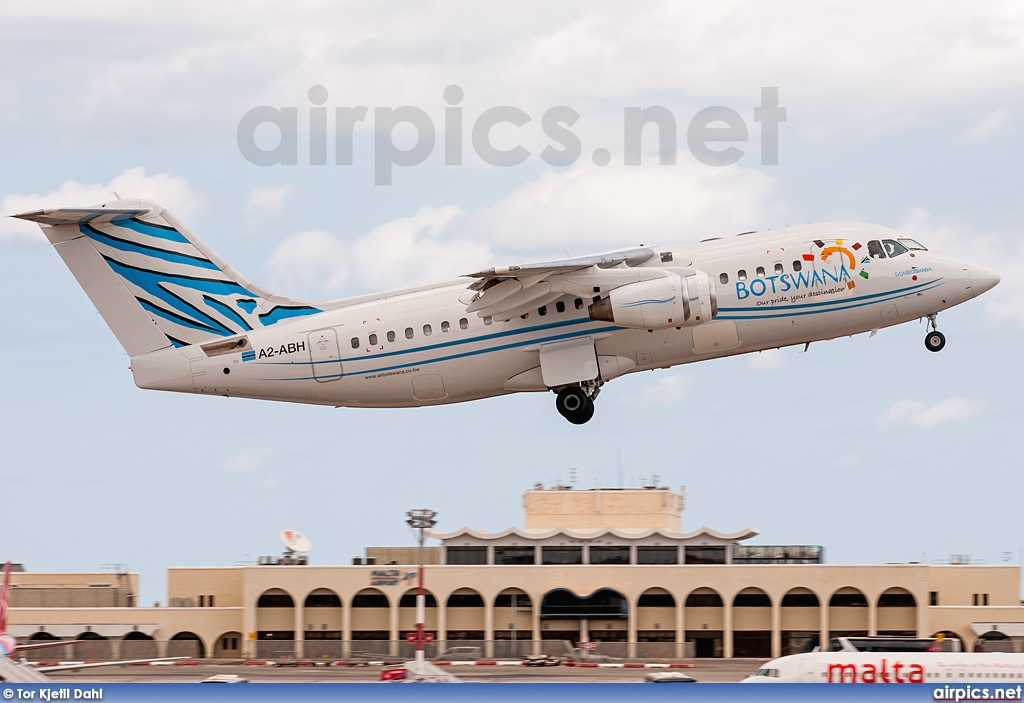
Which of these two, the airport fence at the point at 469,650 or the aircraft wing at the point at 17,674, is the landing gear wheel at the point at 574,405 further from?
the airport fence at the point at 469,650

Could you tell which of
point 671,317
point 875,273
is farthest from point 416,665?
point 875,273

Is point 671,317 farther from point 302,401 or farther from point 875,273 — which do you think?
point 302,401

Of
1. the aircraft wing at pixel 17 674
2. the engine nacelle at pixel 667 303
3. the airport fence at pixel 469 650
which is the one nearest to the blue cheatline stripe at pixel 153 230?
the engine nacelle at pixel 667 303

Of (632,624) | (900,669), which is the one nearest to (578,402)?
(900,669)

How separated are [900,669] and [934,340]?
744cm

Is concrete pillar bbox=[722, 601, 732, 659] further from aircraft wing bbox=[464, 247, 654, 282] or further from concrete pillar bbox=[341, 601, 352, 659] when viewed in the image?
aircraft wing bbox=[464, 247, 654, 282]

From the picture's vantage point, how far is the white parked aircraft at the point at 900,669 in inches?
1382

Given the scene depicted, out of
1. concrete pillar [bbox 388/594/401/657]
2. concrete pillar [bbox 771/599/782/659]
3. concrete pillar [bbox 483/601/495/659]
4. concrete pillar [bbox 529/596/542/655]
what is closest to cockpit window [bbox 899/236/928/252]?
concrete pillar [bbox 771/599/782/659]

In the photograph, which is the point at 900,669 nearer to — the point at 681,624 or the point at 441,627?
the point at 681,624

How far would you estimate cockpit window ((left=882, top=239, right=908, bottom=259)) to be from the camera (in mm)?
35844

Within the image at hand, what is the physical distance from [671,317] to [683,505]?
114 feet

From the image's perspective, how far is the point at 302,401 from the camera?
37.1m

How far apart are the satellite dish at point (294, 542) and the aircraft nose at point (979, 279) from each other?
34.2m

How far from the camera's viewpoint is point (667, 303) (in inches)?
1350
